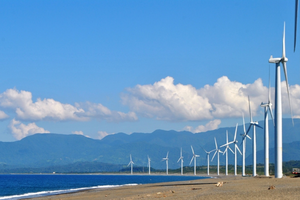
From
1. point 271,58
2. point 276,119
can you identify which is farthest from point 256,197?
point 271,58

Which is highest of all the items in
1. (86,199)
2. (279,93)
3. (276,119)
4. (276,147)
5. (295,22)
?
(295,22)

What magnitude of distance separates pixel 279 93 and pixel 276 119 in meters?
3.06

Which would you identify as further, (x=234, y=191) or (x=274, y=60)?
(x=274, y=60)

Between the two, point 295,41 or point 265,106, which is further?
point 265,106

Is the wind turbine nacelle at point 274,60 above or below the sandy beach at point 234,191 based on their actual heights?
above

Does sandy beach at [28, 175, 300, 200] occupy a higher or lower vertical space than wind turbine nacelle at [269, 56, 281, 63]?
lower

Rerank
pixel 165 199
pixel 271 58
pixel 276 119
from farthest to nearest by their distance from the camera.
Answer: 1. pixel 271 58
2. pixel 276 119
3. pixel 165 199

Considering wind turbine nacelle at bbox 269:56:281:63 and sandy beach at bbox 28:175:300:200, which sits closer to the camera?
sandy beach at bbox 28:175:300:200

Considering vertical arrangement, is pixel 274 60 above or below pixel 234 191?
above

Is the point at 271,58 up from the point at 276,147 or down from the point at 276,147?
up

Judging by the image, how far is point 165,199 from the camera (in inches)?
1318

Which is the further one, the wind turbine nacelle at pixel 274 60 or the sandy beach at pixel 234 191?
→ the wind turbine nacelle at pixel 274 60

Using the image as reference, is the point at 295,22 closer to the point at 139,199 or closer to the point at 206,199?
the point at 206,199

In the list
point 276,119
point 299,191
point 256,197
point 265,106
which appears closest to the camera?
point 256,197
